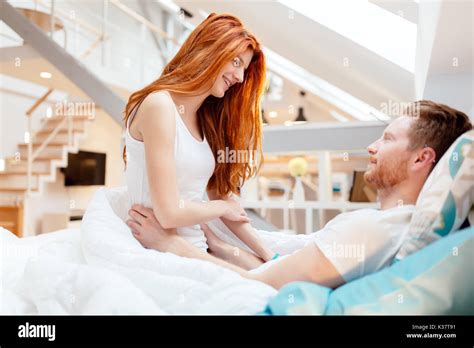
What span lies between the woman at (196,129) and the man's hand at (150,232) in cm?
5

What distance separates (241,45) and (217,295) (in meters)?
0.74

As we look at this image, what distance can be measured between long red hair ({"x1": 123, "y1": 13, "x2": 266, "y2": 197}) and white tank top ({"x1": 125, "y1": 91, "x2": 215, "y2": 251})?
3.7 inches

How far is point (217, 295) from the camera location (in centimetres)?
90

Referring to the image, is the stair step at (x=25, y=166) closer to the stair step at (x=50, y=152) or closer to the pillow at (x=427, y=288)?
the stair step at (x=50, y=152)

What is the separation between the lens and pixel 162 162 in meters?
1.15

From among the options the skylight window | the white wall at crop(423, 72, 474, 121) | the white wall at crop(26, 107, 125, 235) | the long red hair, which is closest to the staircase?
the white wall at crop(26, 107, 125, 235)

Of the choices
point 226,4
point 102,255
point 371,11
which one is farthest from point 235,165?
point 226,4

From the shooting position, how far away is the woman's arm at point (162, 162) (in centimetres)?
115

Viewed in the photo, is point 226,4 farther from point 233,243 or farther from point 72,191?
point 72,191

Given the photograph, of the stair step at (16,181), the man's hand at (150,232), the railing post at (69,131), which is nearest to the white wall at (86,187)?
the railing post at (69,131)

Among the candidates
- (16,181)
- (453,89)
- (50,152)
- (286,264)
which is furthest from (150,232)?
(50,152)

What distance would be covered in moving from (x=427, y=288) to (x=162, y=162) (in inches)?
26.5

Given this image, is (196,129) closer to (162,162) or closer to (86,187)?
(162,162)

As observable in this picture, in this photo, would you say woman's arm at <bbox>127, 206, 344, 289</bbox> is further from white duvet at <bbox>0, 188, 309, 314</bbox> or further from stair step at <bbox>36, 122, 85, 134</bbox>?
stair step at <bbox>36, 122, 85, 134</bbox>
